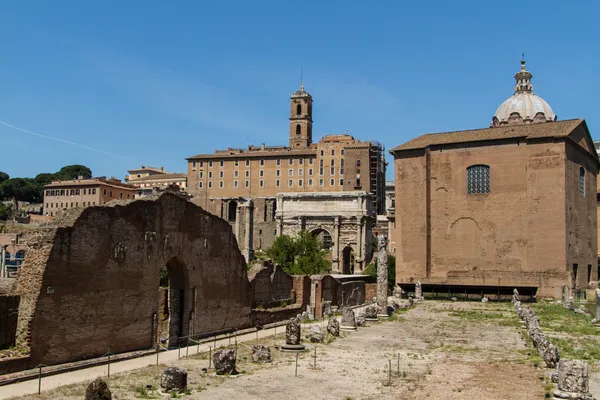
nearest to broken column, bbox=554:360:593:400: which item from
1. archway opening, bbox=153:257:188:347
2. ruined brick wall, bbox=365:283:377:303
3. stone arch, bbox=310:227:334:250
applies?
archway opening, bbox=153:257:188:347

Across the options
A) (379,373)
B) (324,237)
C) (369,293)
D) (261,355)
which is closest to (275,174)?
(324,237)

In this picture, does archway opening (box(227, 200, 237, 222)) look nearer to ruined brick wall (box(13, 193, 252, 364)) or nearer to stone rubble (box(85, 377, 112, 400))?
ruined brick wall (box(13, 193, 252, 364))

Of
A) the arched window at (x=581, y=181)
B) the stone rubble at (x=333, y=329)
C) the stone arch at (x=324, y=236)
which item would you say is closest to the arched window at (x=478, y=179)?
the arched window at (x=581, y=181)

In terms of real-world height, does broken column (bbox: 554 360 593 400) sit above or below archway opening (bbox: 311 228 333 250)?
below

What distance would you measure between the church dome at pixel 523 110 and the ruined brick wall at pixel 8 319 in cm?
5191

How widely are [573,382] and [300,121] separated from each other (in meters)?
86.4

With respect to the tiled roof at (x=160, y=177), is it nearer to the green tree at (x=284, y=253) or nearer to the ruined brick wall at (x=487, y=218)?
the green tree at (x=284, y=253)

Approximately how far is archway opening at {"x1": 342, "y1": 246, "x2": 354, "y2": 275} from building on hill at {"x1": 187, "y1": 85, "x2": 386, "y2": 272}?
14.9 m

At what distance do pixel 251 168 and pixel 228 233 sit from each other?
220ft

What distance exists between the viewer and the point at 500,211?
134ft

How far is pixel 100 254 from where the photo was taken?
14281 mm

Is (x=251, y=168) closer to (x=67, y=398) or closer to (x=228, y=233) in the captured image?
(x=228, y=233)

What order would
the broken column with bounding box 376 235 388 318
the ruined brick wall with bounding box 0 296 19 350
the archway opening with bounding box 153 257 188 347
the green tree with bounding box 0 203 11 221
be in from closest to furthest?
the ruined brick wall with bounding box 0 296 19 350
the archway opening with bounding box 153 257 188 347
the broken column with bounding box 376 235 388 318
the green tree with bounding box 0 203 11 221

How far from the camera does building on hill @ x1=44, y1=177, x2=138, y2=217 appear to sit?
86.6 m
